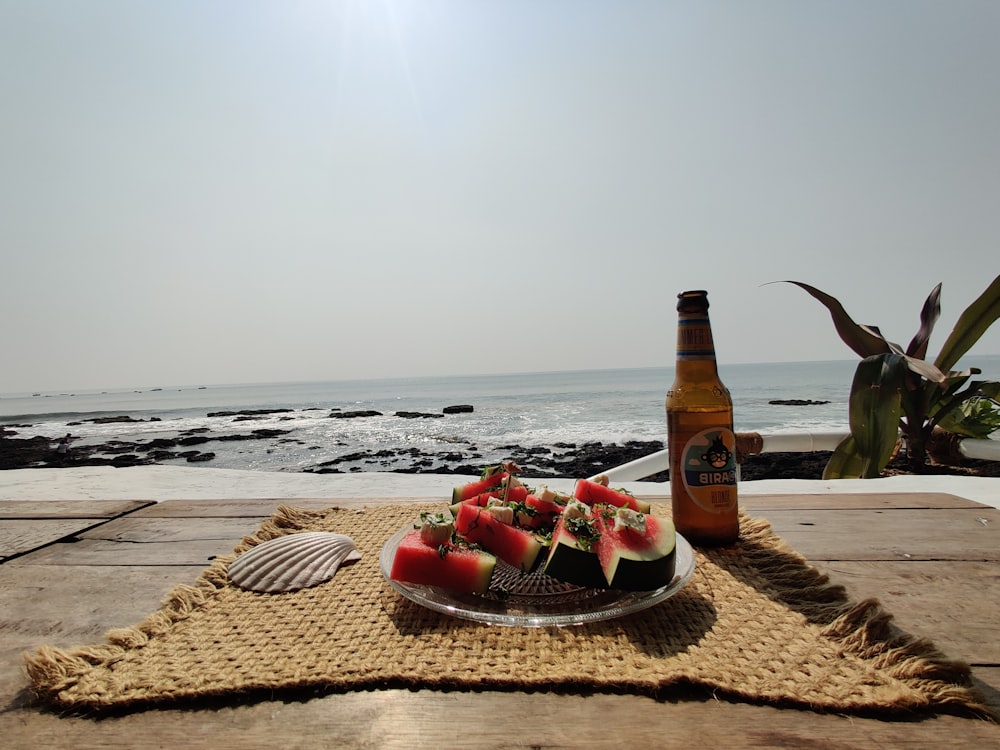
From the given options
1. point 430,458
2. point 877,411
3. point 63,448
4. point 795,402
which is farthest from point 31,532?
point 795,402

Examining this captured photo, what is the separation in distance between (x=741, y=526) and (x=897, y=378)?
226 cm

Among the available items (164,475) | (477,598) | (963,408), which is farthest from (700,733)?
(963,408)

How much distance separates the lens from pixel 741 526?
131 cm

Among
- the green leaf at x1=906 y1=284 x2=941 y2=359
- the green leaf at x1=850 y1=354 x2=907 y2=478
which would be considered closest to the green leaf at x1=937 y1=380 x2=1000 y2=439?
the green leaf at x1=906 y1=284 x2=941 y2=359

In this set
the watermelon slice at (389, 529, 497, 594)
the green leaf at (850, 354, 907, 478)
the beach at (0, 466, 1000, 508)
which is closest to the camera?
the watermelon slice at (389, 529, 497, 594)

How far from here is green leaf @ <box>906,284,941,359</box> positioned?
3.69m

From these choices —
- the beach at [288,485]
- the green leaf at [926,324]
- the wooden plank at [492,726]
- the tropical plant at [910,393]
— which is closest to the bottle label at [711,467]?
the wooden plank at [492,726]

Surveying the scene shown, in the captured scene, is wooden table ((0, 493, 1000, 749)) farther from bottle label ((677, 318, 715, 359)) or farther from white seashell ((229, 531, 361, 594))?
bottle label ((677, 318, 715, 359))

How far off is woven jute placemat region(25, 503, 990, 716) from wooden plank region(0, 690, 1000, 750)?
0.02 metres

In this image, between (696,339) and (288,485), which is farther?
(288,485)

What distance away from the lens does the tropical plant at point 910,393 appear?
115 inches

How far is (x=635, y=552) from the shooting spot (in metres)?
0.83

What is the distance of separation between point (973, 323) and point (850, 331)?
706mm

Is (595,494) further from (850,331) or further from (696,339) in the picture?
(850,331)
